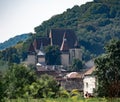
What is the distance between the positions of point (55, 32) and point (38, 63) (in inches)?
804

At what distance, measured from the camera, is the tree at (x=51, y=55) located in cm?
14138

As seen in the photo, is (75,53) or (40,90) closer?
(40,90)

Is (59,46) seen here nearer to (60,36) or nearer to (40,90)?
(60,36)

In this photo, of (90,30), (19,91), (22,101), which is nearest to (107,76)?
(19,91)

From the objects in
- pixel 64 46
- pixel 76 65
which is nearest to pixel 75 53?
pixel 64 46

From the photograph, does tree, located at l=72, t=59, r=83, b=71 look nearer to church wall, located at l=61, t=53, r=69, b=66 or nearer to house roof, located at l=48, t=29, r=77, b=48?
church wall, located at l=61, t=53, r=69, b=66

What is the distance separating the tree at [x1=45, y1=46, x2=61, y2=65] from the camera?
141m

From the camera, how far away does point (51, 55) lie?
143m

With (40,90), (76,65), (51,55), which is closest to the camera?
(40,90)

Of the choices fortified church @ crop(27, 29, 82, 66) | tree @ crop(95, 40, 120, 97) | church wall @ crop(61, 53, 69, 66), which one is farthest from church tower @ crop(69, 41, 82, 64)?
tree @ crop(95, 40, 120, 97)

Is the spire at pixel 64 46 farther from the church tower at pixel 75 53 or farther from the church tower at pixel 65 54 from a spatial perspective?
the church tower at pixel 75 53

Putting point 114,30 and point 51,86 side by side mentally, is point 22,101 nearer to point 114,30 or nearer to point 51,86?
point 51,86

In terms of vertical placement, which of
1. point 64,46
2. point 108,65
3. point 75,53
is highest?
point 64,46

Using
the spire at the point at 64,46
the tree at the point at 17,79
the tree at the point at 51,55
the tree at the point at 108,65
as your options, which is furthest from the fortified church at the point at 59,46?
the tree at the point at 108,65
